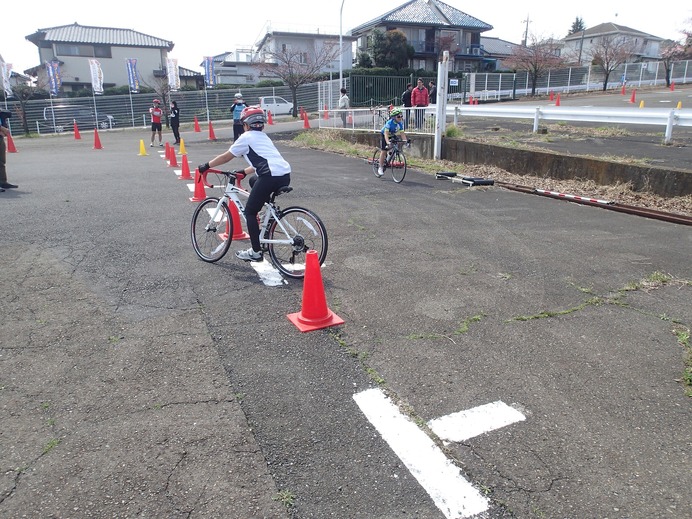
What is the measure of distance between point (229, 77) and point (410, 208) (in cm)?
5529

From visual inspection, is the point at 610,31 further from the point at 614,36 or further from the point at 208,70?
the point at 208,70

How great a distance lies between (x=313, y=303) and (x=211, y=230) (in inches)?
93.3

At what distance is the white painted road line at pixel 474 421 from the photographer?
3.05 meters

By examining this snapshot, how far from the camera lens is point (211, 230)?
6254 mm

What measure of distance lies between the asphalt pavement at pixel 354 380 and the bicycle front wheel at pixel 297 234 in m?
0.32

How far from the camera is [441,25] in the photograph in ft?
183

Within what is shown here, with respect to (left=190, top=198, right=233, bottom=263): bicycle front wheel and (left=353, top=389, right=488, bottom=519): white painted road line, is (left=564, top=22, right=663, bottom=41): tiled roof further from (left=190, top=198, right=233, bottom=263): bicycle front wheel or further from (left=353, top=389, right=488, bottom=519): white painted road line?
(left=353, top=389, right=488, bottom=519): white painted road line

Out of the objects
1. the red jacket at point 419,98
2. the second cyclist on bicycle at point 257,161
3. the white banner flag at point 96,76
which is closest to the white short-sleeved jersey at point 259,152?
the second cyclist on bicycle at point 257,161

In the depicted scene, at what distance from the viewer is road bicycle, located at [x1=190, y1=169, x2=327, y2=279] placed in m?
5.63

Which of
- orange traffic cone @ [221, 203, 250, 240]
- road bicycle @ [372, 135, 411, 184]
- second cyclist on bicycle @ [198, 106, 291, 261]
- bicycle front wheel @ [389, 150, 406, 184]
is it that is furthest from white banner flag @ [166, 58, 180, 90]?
second cyclist on bicycle @ [198, 106, 291, 261]

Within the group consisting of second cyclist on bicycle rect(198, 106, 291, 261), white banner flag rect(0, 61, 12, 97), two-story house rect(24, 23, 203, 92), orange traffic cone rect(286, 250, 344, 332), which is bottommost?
orange traffic cone rect(286, 250, 344, 332)

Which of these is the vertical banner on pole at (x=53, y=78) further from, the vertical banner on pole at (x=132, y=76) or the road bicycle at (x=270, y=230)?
the road bicycle at (x=270, y=230)

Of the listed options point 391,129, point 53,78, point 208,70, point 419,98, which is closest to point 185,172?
point 391,129

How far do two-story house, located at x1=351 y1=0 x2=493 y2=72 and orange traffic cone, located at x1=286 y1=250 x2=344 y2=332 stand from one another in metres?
53.6
